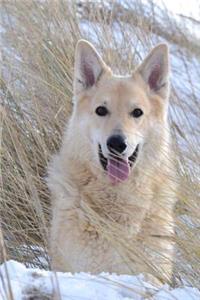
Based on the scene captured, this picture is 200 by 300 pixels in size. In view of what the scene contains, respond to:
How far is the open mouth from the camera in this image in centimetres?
304

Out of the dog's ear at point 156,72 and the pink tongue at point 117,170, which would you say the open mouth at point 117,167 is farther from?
the dog's ear at point 156,72

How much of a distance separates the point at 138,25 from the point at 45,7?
0.63 meters

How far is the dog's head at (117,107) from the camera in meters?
3.02

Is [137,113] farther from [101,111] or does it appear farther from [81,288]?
[81,288]

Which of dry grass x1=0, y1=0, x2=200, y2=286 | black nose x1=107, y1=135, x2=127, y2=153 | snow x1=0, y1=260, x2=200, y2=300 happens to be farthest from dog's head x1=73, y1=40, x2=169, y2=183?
snow x1=0, y1=260, x2=200, y2=300

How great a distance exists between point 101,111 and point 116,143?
0.98 ft

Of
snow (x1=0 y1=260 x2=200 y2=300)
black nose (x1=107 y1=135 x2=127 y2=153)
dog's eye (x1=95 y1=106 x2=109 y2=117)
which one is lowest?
dog's eye (x1=95 y1=106 x2=109 y2=117)

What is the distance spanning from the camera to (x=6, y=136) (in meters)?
3.75

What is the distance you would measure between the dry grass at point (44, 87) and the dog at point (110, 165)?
137mm

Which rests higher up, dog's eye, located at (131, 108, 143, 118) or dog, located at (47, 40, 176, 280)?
dog's eye, located at (131, 108, 143, 118)

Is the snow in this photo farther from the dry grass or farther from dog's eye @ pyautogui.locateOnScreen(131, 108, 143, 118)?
dog's eye @ pyautogui.locateOnScreen(131, 108, 143, 118)

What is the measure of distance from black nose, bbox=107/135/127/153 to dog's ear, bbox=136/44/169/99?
0.50m

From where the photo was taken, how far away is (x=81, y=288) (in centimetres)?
184

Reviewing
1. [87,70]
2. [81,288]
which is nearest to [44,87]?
[87,70]
